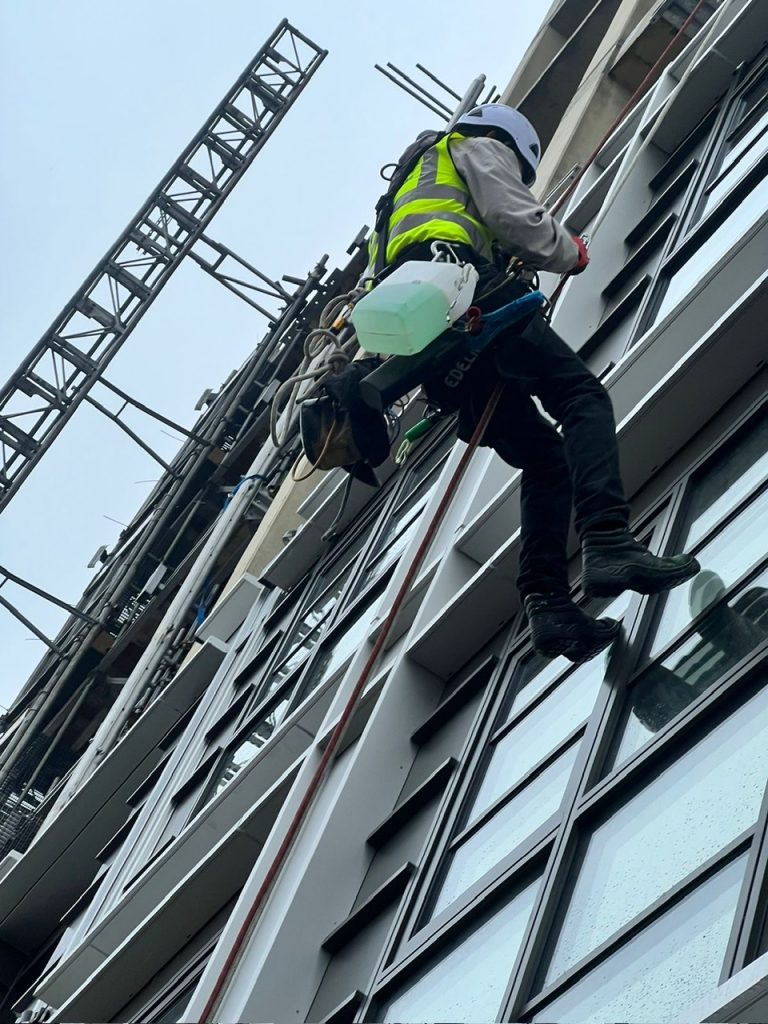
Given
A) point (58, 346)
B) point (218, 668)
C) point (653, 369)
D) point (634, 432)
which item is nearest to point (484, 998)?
point (634, 432)

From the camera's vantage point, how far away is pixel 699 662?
6.12 meters

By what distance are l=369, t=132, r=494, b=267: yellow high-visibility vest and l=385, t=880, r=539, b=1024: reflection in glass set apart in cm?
306

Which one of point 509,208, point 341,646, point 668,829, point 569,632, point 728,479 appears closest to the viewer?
point 668,829

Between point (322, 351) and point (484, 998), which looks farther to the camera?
point (322, 351)

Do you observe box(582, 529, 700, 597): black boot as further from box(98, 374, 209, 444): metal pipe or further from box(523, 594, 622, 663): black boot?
box(98, 374, 209, 444): metal pipe

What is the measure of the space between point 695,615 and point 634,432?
133 cm

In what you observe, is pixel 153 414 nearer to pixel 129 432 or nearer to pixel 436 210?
pixel 129 432

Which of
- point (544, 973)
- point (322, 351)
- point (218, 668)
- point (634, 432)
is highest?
point (634, 432)

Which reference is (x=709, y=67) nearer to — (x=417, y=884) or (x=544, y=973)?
(x=417, y=884)

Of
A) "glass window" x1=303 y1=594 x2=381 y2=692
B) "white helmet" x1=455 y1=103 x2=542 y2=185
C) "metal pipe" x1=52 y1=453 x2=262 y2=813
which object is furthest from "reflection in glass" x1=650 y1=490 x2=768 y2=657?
"metal pipe" x1=52 y1=453 x2=262 y2=813

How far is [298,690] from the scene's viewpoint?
12.6 metres

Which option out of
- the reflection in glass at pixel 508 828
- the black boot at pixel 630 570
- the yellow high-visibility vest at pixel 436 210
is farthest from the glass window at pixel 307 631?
the black boot at pixel 630 570

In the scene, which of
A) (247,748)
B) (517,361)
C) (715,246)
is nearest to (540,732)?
(517,361)

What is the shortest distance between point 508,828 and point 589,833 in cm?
80
